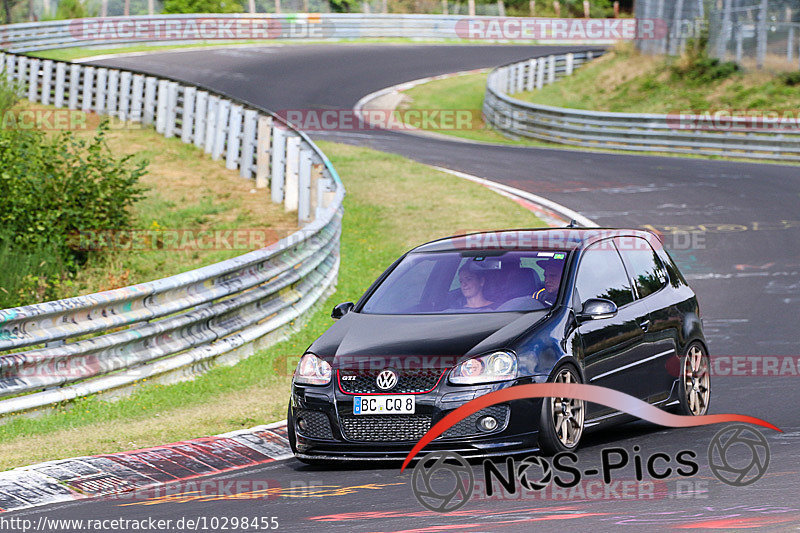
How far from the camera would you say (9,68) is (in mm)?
32188

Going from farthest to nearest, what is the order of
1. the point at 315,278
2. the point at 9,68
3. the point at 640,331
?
the point at 9,68, the point at 315,278, the point at 640,331

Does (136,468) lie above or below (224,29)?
below

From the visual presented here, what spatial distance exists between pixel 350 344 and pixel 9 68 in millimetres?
26828

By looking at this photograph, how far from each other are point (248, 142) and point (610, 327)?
46.9ft

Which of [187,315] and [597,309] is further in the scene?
[187,315]

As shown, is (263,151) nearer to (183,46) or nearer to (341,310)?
(341,310)

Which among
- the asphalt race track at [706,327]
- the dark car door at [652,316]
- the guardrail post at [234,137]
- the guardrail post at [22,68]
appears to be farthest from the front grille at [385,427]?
the guardrail post at [22,68]

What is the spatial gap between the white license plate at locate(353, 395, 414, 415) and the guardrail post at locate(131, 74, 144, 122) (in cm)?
2056

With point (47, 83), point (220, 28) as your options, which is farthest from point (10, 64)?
point (220, 28)

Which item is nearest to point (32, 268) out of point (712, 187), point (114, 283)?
point (114, 283)

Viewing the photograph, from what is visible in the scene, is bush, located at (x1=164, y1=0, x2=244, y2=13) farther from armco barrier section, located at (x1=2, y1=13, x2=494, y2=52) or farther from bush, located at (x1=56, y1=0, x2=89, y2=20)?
bush, located at (x1=56, y1=0, x2=89, y2=20)

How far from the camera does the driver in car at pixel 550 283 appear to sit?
8365 millimetres

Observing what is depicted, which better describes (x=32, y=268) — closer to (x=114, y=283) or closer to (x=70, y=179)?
(x=114, y=283)

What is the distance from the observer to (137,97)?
89.2 feet
